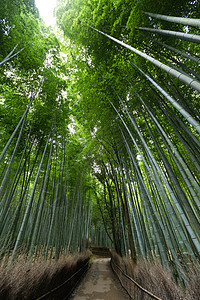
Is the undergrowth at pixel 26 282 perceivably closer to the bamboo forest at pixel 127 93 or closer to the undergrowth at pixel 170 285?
the bamboo forest at pixel 127 93

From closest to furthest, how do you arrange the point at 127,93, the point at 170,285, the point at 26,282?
the point at 170,285 < the point at 26,282 < the point at 127,93

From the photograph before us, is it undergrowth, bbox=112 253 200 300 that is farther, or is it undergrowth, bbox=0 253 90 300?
undergrowth, bbox=0 253 90 300

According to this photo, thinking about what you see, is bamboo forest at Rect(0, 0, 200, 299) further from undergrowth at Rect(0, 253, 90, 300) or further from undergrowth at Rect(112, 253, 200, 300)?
undergrowth at Rect(0, 253, 90, 300)

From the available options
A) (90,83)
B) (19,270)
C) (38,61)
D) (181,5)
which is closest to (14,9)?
(38,61)

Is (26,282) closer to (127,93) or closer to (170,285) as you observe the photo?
(170,285)

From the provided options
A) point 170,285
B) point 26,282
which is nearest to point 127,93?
point 170,285

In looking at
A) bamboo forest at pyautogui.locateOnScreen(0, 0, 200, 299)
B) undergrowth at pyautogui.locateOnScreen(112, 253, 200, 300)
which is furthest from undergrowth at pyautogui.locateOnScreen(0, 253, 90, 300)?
undergrowth at pyautogui.locateOnScreen(112, 253, 200, 300)

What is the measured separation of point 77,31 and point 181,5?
1.81 metres

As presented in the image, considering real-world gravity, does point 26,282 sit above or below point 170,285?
above

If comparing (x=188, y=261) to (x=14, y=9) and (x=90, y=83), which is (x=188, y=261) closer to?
(x=90, y=83)

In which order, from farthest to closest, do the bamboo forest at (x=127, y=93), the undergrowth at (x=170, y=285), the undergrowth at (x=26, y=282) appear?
1. the bamboo forest at (x=127, y=93)
2. the undergrowth at (x=26, y=282)
3. the undergrowth at (x=170, y=285)

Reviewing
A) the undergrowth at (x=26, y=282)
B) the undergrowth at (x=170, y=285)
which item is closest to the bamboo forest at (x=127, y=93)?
the undergrowth at (x=170, y=285)

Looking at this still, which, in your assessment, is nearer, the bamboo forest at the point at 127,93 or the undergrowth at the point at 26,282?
the undergrowth at the point at 26,282

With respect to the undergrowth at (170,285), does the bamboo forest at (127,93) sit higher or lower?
higher
